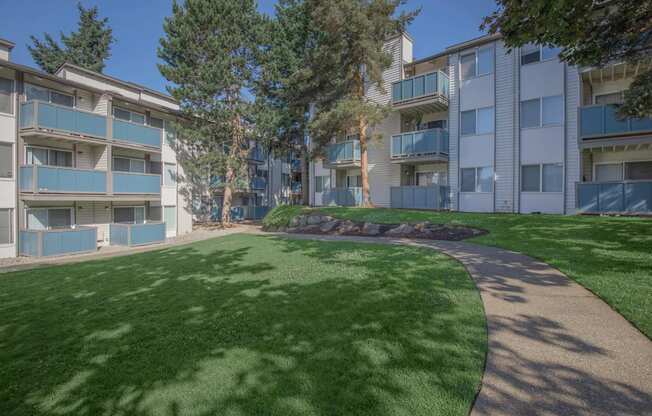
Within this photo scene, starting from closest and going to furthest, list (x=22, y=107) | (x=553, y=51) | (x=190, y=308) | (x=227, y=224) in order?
(x=190, y=308) → (x=22, y=107) → (x=553, y=51) → (x=227, y=224)

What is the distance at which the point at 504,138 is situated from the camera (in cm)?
1955

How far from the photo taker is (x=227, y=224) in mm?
28609

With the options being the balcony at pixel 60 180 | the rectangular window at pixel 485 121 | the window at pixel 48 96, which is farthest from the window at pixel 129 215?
the rectangular window at pixel 485 121

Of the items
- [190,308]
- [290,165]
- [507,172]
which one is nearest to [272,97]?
[290,165]

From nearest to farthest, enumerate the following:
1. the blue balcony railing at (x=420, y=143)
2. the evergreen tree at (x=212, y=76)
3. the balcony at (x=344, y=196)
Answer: the blue balcony railing at (x=420, y=143), the evergreen tree at (x=212, y=76), the balcony at (x=344, y=196)

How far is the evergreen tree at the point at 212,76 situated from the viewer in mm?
24188

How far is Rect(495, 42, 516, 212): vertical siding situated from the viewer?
1928 centimetres

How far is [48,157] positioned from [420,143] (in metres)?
22.2

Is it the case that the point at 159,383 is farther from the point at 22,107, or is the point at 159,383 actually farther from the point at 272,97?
the point at 272,97

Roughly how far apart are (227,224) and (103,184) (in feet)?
35.3

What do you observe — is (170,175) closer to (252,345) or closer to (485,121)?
(485,121)

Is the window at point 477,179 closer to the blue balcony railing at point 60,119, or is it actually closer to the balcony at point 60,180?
the balcony at point 60,180

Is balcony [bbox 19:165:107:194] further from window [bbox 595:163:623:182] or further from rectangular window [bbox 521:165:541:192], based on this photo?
window [bbox 595:163:623:182]

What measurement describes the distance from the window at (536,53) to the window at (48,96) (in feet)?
87.9
